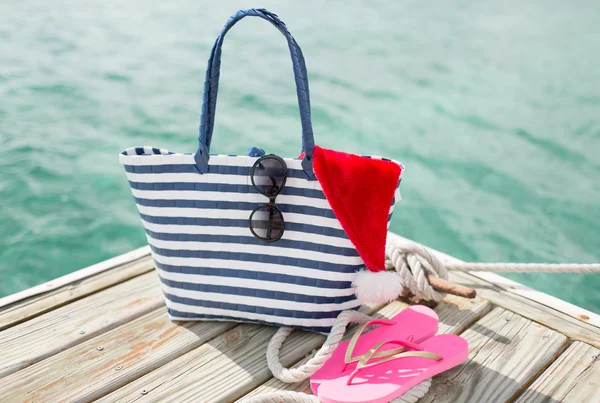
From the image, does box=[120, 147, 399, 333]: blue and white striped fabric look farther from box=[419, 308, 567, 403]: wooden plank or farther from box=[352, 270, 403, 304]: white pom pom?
box=[419, 308, 567, 403]: wooden plank

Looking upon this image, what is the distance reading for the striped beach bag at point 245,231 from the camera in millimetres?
1116

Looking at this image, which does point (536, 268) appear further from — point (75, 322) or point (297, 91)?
point (75, 322)

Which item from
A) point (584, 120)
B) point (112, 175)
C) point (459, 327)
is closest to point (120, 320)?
point (459, 327)

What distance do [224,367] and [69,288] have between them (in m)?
0.59

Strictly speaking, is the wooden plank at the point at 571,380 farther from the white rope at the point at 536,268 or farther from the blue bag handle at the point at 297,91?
the blue bag handle at the point at 297,91

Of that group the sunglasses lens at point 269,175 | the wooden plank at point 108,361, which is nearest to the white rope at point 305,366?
the wooden plank at point 108,361

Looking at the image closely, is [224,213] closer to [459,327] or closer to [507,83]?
[459,327]

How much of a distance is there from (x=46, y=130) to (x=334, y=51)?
3474 mm

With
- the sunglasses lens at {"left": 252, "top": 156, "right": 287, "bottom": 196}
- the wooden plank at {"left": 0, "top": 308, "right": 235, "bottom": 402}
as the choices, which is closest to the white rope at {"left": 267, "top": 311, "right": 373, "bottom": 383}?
the wooden plank at {"left": 0, "top": 308, "right": 235, "bottom": 402}

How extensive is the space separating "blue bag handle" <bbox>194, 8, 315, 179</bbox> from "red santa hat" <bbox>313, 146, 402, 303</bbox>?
3cm

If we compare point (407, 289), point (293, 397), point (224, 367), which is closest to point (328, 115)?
point (407, 289)

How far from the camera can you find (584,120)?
4.88m

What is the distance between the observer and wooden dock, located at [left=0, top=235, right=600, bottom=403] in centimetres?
110

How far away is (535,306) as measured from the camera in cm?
140
